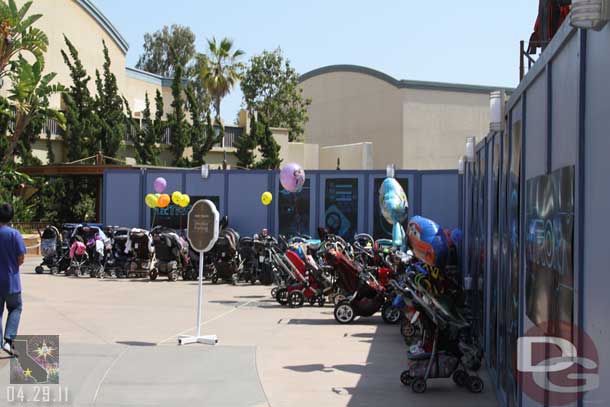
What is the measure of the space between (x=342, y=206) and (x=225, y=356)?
14229 mm

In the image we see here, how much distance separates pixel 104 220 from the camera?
25.4 m

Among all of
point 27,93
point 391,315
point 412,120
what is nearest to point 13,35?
point 27,93

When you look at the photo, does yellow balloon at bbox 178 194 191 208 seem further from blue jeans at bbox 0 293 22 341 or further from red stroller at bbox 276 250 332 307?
blue jeans at bbox 0 293 22 341

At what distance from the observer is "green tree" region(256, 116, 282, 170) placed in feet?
131

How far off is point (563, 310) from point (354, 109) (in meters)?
46.6

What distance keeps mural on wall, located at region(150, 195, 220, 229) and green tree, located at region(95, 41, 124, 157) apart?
13077 mm

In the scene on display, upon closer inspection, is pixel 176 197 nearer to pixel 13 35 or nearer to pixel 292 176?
pixel 292 176

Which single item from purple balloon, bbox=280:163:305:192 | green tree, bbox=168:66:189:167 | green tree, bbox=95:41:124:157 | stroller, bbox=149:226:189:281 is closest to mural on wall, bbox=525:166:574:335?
purple balloon, bbox=280:163:305:192

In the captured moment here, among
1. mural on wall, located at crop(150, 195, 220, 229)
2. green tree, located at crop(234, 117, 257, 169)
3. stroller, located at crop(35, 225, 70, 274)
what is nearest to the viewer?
stroller, located at crop(35, 225, 70, 274)

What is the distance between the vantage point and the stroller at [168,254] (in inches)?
812

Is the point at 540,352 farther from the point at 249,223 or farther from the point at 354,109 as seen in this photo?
→ the point at 354,109

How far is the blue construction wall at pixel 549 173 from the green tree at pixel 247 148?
31077 millimetres

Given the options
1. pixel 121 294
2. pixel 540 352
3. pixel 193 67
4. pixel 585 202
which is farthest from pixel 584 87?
pixel 193 67

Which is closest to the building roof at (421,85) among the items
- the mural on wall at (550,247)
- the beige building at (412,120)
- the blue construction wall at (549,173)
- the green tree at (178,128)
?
the beige building at (412,120)
